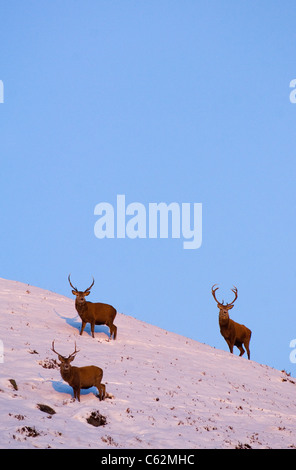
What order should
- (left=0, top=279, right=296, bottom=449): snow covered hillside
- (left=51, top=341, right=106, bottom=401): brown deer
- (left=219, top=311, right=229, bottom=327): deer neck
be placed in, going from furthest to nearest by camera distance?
(left=219, top=311, right=229, bottom=327): deer neck
(left=51, top=341, right=106, bottom=401): brown deer
(left=0, top=279, right=296, bottom=449): snow covered hillside

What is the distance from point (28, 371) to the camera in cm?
2114

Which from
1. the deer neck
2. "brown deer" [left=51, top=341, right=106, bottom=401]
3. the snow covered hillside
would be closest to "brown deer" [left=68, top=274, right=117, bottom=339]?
the snow covered hillside

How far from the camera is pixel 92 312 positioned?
94.0 feet

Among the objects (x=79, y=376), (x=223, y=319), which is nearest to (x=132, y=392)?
(x=79, y=376)

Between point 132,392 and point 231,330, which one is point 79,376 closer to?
point 132,392

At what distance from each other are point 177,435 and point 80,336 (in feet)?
36.5

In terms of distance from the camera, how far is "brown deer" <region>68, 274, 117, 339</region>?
2834 centimetres

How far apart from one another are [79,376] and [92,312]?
9448 mm

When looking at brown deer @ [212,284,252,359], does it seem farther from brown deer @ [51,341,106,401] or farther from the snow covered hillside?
brown deer @ [51,341,106,401]

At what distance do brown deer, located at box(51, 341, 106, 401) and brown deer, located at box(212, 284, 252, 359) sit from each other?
587 inches

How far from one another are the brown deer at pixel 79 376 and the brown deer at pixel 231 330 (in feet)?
48.9

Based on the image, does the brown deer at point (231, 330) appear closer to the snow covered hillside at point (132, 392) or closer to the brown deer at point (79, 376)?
the snow covered hillside at point (132, 392)

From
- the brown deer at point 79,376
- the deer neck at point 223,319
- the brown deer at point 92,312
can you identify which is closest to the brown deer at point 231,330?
the deer neck at point 223,319

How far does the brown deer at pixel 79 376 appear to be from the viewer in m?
18.9
